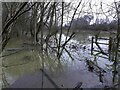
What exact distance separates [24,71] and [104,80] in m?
3.02

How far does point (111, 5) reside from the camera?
17.1 feet

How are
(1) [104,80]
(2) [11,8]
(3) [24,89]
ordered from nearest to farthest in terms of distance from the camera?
1. (2) [11,8]
2. (3) [24,89]
3. (1) [104,80]

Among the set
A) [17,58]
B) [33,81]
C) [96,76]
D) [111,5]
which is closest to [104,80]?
[96,76]

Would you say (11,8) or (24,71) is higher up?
(11,8)

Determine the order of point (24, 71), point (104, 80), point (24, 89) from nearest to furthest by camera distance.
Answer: point (24, 89), point (104, 80), point (24, 71)

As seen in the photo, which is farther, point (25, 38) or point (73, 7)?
point (25, 38)

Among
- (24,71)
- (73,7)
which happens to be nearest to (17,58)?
(24,71)

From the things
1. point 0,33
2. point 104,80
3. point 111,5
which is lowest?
point 104,80

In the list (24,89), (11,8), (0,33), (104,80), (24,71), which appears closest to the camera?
(0,33)

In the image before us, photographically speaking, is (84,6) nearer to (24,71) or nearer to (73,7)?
(73,7)

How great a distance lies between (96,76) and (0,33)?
6.52m

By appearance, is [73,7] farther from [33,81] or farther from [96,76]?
[33,81]

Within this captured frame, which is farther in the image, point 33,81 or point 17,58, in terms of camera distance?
point 17,58

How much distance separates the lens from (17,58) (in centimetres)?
1096
